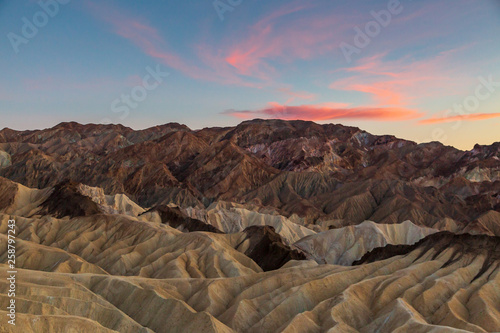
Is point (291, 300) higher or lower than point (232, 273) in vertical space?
higher

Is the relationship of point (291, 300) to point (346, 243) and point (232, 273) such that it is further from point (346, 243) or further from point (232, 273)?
point (346, 243)

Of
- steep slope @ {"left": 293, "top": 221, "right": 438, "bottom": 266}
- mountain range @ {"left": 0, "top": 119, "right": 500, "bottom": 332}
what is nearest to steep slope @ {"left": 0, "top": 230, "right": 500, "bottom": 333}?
mountain range @ {"left": 0, "top": 119, "right": 500, "bottom": 332}

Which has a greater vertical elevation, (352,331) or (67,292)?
(67,292)

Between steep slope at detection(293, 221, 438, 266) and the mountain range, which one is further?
steep slope at detection(293, 221, 438, 266)

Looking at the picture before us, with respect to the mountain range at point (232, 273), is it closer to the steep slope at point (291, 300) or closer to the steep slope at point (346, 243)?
the steep slope at point (291, 300)

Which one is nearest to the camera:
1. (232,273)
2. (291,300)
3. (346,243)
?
(291,300)

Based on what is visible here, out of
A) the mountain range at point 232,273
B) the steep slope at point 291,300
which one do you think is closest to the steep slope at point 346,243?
the mountain range at point 232,273

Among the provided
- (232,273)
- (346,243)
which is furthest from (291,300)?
(346,243)

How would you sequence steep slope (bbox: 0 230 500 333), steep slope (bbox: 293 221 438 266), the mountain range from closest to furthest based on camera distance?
1. steep slope (bbox: 0 230 500 333)
2. the mountain range
3. steep slope (bbox: 293 221 438 266)

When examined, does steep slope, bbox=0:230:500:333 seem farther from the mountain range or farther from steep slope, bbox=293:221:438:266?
steep slope, bbox=293:221:438:266

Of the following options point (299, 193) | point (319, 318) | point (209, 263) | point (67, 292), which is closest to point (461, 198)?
point (299, 193)

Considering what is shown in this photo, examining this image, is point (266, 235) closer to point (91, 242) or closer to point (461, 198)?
point (91, 242)
